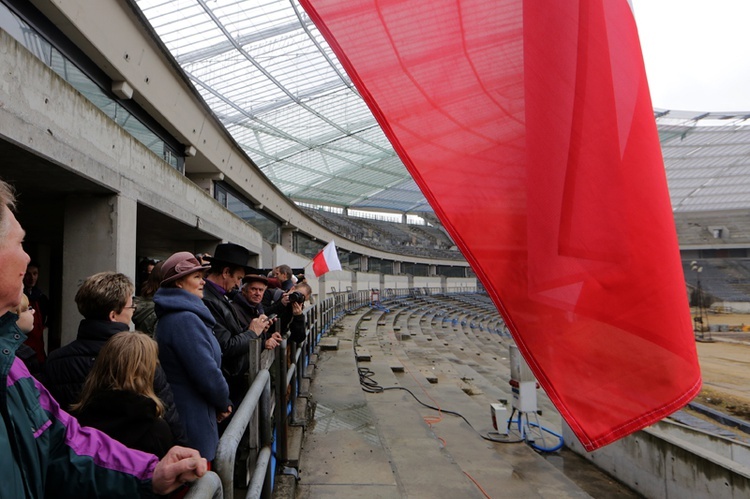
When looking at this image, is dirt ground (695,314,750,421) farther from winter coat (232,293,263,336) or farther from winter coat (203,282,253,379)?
winter coat (203,282,253,379)

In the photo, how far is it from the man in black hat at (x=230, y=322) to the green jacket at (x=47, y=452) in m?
1.55

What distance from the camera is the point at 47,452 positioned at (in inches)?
50.2

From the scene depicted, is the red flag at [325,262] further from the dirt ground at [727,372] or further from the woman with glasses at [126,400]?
the woman with glasses at [126,400]

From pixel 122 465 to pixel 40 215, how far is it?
705 cm

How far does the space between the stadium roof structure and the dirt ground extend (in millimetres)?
18429

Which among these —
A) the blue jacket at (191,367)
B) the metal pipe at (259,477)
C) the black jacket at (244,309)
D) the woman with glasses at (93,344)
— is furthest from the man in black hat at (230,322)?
the woman with glasses at (93,344)

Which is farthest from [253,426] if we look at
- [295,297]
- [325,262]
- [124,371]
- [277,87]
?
[277,87]

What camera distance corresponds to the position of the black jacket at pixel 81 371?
217 centimetres

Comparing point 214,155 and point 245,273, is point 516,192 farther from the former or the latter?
point 214,155

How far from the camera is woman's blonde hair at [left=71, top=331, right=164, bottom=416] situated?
194 cm

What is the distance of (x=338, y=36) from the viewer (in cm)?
177

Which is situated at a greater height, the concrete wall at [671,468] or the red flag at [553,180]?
the red flag at [553,180]

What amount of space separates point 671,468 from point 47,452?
254 inches

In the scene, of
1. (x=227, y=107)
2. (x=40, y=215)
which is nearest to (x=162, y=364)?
(x=40, y=215)
